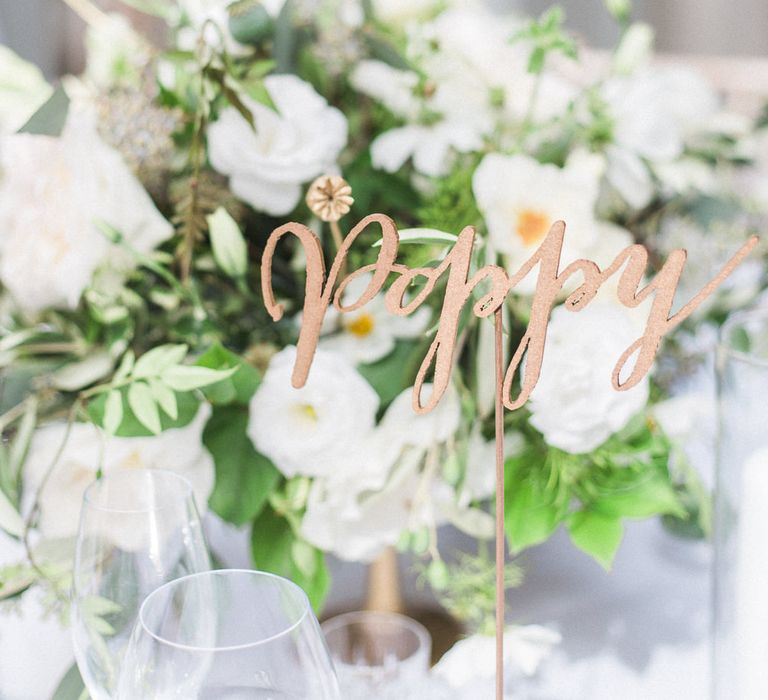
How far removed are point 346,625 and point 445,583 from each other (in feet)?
0.40

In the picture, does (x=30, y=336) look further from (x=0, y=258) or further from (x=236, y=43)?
(x=236, y=43)

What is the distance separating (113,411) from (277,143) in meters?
0.22

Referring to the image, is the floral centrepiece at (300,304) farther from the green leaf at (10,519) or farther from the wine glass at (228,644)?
the wine glass at (228,644)

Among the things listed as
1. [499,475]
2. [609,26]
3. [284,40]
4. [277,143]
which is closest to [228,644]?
[499,475]

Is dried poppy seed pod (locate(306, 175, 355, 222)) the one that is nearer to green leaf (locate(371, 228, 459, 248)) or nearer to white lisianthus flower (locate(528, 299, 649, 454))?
green leaf (locate(371, 228, 459, 248))

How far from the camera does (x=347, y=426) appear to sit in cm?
56

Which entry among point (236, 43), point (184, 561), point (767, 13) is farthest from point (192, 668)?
point (767, 13)

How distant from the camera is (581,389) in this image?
1.75 ft

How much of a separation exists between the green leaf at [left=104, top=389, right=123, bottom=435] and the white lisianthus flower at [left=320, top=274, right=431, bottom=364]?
0.53 ft

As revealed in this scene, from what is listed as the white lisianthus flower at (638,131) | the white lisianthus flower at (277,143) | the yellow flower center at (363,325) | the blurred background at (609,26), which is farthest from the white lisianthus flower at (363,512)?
the blurred background at (609,26)

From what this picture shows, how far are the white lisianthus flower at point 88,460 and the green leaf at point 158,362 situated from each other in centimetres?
5

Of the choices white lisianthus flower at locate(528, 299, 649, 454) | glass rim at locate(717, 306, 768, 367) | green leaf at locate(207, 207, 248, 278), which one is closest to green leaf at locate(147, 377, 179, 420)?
green leaf at locate(207, 207, 248, 278)

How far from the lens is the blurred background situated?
253 centimetres

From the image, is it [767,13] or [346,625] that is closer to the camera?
[346,625]
